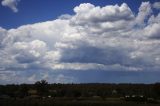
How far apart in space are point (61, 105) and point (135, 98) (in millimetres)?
43579

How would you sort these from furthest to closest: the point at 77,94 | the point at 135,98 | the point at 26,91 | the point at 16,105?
1. the point at 26,91
2. the point at 77,94
3. the point at 135,98
4. the point at 16,105

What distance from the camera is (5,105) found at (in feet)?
301

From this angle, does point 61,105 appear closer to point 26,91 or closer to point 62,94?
point 62,94

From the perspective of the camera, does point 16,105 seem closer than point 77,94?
Yes

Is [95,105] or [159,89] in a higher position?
[159,89]

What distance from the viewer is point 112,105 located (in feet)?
316

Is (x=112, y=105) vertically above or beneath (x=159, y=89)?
beneath

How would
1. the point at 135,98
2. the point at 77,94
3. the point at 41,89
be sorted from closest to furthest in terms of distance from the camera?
the point at 135,98, the point at 77,94, the point at 41,89

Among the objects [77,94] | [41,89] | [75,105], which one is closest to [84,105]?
[75,105]

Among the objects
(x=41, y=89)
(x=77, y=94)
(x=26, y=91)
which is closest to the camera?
(x=77, y=94)

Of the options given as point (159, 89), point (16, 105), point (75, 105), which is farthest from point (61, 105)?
point (159, 89)

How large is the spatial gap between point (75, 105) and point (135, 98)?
40275mm

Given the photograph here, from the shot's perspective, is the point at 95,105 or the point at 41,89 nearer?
the point at 95,105

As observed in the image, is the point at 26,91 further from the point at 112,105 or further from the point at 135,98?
the point at 112,105
